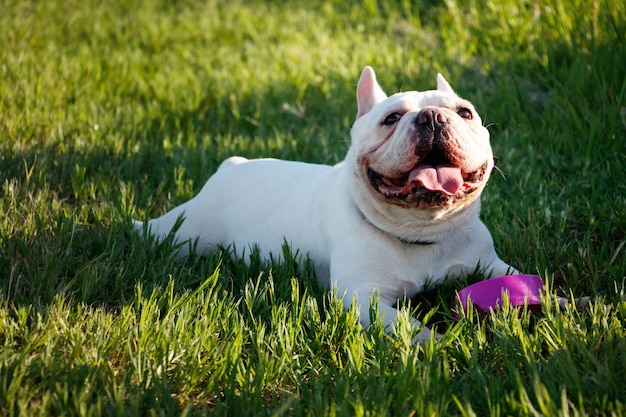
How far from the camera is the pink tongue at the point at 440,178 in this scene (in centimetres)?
279

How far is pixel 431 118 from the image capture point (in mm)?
2811

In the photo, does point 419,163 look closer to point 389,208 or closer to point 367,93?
point 389,208

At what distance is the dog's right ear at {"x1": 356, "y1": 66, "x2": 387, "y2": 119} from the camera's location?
11.3ft

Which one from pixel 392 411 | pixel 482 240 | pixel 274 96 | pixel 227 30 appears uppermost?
pixel 227 30

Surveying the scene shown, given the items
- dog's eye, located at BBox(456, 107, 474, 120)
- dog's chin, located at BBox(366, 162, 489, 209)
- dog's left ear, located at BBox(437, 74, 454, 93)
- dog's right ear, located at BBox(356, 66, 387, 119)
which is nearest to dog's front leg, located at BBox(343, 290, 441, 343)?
dog's chin, located at BBox(366, 162, 489, 209)

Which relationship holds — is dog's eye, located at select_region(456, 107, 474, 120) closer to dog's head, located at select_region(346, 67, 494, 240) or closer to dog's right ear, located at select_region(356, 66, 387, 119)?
dog's head, located at select_region(346, 67, 494, 240)

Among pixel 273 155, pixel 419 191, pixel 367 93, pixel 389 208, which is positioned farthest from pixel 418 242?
pixel 273 155

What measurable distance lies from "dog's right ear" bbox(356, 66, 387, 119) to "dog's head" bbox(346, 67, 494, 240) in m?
0.26

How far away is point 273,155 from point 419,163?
208 cm

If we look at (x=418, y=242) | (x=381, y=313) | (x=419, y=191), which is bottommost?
(x=381, y=313)

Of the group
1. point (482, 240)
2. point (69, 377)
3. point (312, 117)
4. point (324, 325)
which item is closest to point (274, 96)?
point (312, 117)

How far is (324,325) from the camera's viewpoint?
263 cm

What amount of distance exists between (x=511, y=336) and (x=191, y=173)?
2649mm

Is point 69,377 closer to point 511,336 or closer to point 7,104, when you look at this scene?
point 511,336
